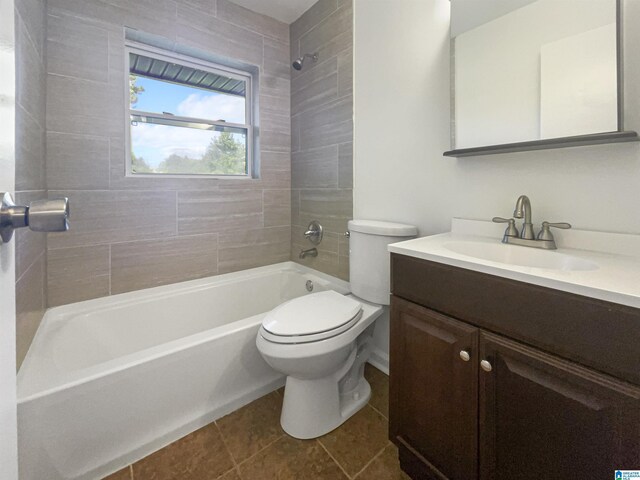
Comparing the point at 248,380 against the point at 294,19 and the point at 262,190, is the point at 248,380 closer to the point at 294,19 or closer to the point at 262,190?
the point at 262,190

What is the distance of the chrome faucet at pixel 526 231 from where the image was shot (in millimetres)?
1059

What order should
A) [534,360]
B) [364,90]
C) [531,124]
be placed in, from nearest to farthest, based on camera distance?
1. [534,360]
2. [531,124]
3. [364,90]

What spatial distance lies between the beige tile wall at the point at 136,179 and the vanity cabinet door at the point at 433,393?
146 centimetres

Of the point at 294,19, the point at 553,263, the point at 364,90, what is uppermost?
the point at 294,19

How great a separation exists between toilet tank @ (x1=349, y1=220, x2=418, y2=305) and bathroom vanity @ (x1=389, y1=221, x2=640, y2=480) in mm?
336

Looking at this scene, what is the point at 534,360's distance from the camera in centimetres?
76

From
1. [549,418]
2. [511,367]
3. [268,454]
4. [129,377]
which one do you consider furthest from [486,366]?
[129,377]

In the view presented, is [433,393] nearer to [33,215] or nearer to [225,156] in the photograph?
[33,215]

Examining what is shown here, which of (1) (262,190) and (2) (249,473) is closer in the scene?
(2) (249,473)

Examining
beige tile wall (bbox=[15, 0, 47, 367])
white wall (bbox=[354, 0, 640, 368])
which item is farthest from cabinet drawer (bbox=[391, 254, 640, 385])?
beige tile wall (bbox=[15, 0, 47, 367])

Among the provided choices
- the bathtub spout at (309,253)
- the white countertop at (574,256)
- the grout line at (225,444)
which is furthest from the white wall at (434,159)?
the grout line at (225,444)

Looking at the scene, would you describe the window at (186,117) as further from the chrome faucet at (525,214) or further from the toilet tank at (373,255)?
the chrome faucet at (525,214)

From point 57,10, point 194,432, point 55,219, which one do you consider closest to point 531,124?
point 55,219

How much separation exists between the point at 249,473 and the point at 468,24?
81.4 inches
